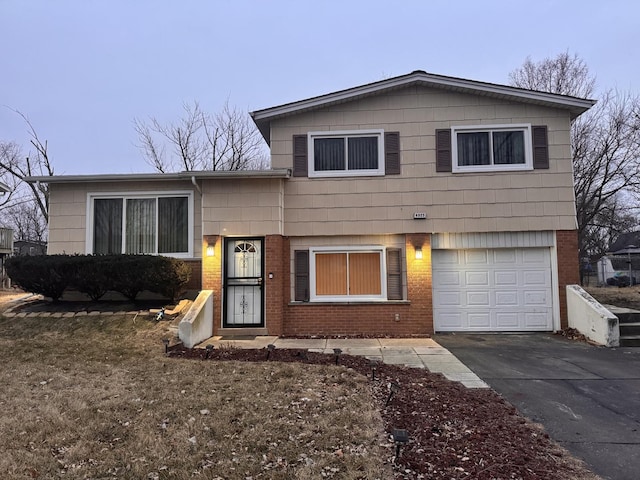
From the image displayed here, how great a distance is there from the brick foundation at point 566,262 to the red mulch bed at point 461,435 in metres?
5.16

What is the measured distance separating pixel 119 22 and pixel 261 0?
830 cm

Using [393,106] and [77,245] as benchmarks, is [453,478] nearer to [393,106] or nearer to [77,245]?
[393,106]

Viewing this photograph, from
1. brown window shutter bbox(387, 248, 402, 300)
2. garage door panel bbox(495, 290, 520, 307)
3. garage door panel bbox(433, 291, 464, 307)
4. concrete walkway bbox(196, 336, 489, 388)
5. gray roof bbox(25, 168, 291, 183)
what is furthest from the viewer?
garage door panel bbox(433, 291, 464, 307)

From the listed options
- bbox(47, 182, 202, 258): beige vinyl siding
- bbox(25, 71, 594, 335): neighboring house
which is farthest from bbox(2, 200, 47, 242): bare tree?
bbox(25, 71, 594, 335): neighboring house

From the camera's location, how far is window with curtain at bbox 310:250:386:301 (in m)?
9.84

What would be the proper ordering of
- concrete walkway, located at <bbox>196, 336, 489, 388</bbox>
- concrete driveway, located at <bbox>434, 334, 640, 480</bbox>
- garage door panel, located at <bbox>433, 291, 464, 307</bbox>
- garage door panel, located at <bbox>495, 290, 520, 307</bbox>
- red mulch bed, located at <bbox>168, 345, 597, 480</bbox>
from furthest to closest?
garage door panel, located at <bbox>433, 291, 464, 307</bbox>, garage door panel, located at <bbox>495, 290, 520, 307</bbox>, concrete walkway, located at <bbox>196, 336, 489, 388</bbox>, concrete driveway, located at <bbox>434, 334, 640, 480</bbox>, red mulch bed, located at <bbox>168, 345, 597, 480</bbox>

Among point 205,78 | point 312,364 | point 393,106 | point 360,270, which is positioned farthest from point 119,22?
point 312,364

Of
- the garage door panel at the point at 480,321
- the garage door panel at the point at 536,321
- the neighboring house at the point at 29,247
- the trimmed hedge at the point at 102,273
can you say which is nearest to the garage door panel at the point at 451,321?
the garage door panel at the point at 480,321

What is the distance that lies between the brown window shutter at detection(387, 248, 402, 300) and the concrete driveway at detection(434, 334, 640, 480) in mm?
1296

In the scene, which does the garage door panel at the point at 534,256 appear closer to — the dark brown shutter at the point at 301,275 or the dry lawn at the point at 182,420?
the dark brown shutter at the point at 301,275

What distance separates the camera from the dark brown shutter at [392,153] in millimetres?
9797

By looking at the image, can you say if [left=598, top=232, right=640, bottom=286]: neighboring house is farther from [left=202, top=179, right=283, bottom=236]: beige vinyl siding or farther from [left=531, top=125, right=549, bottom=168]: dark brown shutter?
[left=202, top=179, right=283, bottom=236]: beige vinyl siding

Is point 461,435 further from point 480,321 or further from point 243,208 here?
point 243,208

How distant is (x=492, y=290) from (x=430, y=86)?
192 inches
